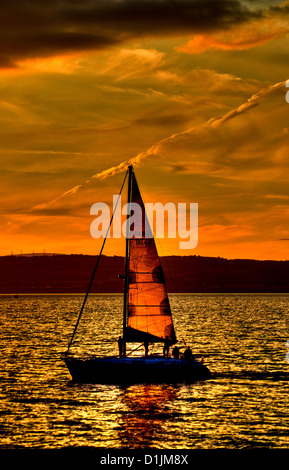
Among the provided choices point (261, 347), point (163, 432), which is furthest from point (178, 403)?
point (261, 347)

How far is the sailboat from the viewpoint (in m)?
59.0

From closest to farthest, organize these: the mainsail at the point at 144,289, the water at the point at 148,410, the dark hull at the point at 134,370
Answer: the water at the point at 148,410
the dark hull at the point at 134,370
the mainsail at the point at 144,289

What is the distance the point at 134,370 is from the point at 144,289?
25.3ft

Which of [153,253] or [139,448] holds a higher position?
[153,253]

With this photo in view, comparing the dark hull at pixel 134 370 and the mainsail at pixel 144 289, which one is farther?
the mainsail at pixel 144 289

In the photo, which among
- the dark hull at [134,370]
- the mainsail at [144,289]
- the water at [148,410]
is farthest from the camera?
the mainsail at [144,289]

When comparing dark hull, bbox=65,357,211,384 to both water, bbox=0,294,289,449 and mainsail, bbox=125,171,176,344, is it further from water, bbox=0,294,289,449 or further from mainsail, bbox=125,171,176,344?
mainsail, bbox=125,171,176,344

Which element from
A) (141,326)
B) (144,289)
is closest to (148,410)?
(141,326)

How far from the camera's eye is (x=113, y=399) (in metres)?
56.6

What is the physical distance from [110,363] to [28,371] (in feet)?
66.6

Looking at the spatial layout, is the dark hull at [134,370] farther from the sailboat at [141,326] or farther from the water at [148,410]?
the water at [148,410]

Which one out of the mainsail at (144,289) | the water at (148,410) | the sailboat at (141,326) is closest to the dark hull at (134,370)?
the sailboat at (141,326)

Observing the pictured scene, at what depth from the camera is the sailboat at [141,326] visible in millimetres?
59000
